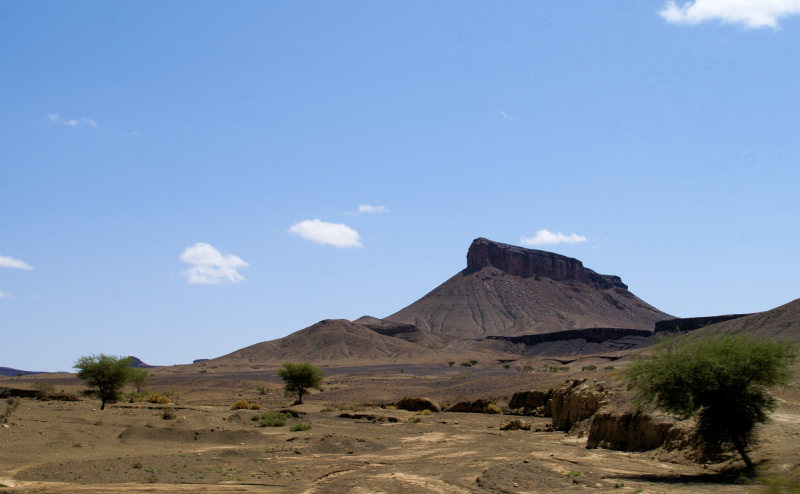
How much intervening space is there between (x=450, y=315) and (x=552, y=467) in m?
148

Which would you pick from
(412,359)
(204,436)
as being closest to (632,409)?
(204,436)

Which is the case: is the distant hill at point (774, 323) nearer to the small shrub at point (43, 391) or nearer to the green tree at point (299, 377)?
the green tree at point (299, 377)

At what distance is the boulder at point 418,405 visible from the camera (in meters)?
47.6

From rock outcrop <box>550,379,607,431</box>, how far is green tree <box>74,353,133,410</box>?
3013 cm

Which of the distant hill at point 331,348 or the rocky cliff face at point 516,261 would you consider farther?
the rocky cliff face at point 516,261

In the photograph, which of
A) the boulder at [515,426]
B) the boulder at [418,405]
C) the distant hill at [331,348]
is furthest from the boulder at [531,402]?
the distant hill at [331,348]

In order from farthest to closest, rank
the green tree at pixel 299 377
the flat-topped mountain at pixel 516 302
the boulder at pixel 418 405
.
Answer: the flat-topped mountain at pixel 516 302 < the green tree at pixel 299 377 < the boulder at pixel 418 405

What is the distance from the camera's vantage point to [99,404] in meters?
44.7

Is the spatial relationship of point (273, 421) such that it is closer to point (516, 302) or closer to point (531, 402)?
point (531, 402)

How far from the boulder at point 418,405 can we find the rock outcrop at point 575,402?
1253 centimetres

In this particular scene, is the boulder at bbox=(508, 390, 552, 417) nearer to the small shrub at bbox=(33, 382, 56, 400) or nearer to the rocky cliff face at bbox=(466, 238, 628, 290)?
the small shrub at bbox=(33, 382, 56, 400)

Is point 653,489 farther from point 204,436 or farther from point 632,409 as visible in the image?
point 204,436

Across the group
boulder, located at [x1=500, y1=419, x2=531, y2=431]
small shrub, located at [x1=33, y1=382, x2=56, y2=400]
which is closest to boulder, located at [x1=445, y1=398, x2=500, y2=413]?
boulder, located at [x1=500, y1=419, x2=531, y2=431]

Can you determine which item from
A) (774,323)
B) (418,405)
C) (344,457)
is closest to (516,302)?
(774,323)
